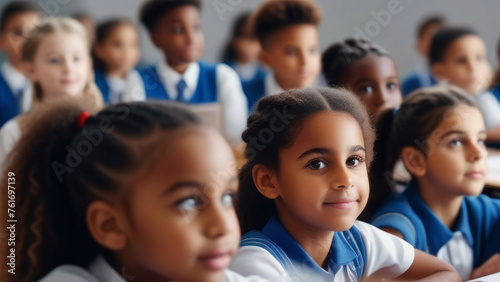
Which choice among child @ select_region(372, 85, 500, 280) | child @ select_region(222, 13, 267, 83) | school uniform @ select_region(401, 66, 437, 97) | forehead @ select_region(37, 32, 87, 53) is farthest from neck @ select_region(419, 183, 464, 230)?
child @ select_region(222, 13, 267, 83)

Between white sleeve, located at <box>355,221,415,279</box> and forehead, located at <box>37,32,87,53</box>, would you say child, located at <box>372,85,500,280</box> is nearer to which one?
white sleeve, located at <box>355,221,415,279</box>

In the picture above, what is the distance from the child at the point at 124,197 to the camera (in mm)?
568

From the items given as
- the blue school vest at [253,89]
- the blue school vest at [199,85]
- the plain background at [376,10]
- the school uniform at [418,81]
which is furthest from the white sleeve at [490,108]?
the plain background at [376,10]

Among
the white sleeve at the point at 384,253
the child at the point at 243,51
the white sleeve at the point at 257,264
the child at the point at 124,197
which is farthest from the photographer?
the child at the point at 243,51

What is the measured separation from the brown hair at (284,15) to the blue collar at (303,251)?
103cm

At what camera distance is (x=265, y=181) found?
778 millimetres

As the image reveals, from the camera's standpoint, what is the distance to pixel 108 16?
3447mm

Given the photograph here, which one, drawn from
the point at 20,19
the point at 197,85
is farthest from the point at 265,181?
the point at 20,19

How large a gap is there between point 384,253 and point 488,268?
0.91 ft

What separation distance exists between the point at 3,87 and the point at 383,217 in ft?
5.62

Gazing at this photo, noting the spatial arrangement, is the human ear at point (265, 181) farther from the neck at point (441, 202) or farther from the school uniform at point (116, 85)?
the school uniform at point (116, 85)

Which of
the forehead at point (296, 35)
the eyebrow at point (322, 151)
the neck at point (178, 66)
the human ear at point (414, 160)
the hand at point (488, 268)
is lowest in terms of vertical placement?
the hand at point (488, 268)

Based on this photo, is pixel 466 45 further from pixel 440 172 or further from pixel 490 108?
pixel 440 172

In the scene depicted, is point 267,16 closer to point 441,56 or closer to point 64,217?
point 441,56
